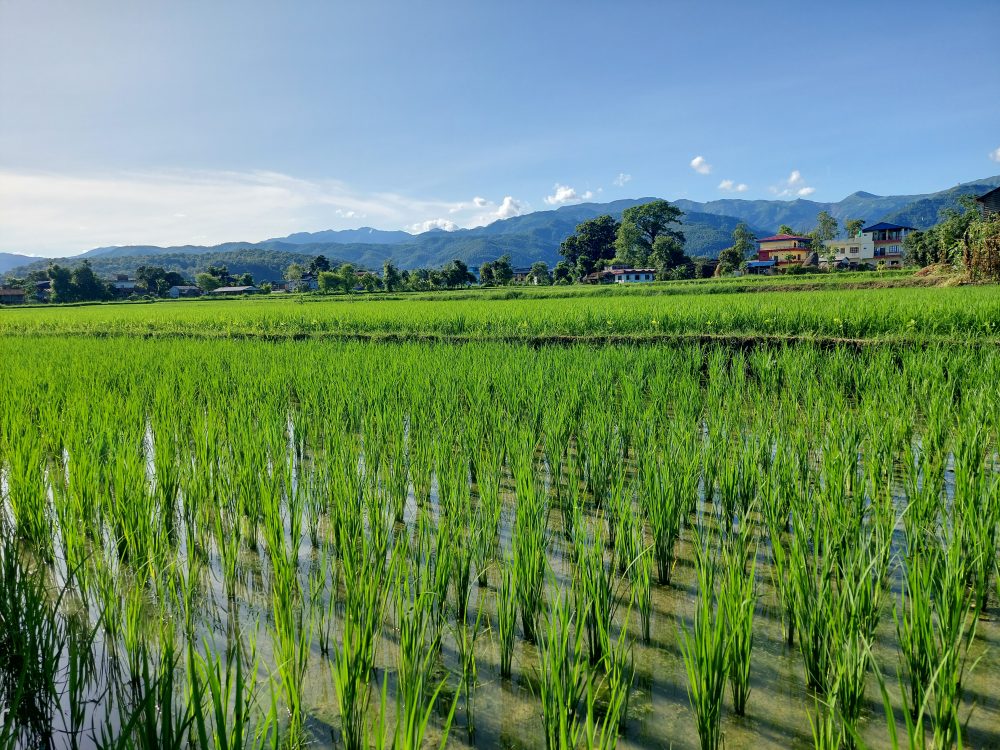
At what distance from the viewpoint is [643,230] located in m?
67.2

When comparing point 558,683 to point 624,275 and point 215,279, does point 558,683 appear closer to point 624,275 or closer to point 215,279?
point 624,275

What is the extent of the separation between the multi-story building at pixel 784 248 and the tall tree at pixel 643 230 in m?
9.77

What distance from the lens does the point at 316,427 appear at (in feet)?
15.8

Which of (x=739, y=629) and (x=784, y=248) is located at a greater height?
(x=784, y=248)

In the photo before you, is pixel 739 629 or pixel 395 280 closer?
pixel 739 629

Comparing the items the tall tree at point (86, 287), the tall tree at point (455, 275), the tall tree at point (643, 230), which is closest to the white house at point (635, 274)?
the tall tree at point (643, 230)

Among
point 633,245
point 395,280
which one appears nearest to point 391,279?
point 395,280

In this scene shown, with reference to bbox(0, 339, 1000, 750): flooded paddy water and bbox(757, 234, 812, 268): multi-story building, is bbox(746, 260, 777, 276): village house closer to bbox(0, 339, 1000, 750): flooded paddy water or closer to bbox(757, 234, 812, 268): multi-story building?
bbox(757, 234, 812, 268): multi-story building

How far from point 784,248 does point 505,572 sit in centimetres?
7498

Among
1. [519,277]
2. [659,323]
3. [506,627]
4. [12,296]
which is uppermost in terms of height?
[12,296]

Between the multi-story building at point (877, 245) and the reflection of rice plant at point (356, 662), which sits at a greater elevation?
the multi-story building at point (877, 245)

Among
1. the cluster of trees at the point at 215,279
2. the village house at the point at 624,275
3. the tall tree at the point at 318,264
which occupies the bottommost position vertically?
the village house at the point at 624,275

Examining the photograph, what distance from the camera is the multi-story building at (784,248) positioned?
209 ft

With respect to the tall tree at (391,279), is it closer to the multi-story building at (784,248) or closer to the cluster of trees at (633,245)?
the cluster of trees at (633,245)
